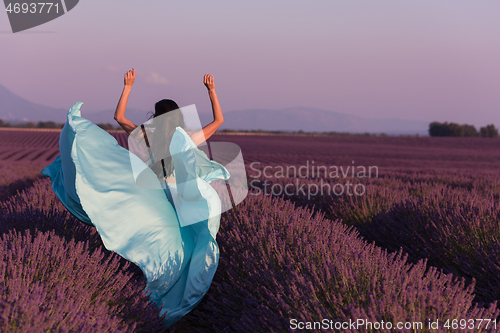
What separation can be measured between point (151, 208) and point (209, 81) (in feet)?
3.63

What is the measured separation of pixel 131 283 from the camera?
6.15 ft

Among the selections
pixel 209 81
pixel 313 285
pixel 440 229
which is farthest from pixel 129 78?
pixel 440 229

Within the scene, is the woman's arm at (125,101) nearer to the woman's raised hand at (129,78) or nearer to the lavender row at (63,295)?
the woman's raised hand at (129,78)

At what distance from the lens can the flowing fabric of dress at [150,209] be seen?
2014 mm

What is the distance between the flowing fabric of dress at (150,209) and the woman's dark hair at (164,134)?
0.81 feet

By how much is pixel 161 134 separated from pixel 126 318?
4.43 feet

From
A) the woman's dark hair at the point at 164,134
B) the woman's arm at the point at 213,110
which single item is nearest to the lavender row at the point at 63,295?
the woman's dark hair at the point at 164,134

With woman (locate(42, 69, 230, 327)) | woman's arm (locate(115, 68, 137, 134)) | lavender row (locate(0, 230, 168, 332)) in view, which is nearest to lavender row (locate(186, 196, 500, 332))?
woman (locate(42, 69, 230, 327))

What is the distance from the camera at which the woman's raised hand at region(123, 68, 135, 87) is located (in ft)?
8.45

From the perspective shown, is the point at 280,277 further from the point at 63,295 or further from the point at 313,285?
the point at 63,295

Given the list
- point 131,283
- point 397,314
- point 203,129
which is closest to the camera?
point 397,314

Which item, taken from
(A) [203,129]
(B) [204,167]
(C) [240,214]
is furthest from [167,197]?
(C) [240,214]

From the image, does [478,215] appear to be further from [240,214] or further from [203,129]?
[203,129]

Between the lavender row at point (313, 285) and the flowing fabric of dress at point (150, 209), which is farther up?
the flowing fabric of dress at point (150, 209)
